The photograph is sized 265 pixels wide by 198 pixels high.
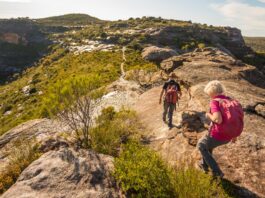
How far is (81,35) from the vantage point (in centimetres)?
8844

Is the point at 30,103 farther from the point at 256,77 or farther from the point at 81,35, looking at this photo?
the point at 81,35

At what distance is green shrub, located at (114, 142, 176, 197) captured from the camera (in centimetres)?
651

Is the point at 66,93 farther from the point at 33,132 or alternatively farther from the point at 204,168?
the point at 204,168

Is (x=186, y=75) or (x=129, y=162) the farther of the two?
(x=186, y=75)

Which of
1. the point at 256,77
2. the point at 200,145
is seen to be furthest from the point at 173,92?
the point at 256,77

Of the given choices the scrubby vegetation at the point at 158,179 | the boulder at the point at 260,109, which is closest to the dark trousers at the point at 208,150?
the scrubby vegetation at the point at 158,179

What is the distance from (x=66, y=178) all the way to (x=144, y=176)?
1.83 metres

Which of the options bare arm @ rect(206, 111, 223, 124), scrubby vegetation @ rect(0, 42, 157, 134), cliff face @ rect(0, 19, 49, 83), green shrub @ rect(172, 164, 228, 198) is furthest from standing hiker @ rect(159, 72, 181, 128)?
cliff face @ rect(0, 19, 49, 83)

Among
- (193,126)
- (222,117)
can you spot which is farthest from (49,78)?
(222,117)

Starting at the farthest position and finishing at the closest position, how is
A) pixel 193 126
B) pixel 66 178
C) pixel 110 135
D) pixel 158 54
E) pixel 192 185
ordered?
1. pixel 158 54
2. pixel 193 126
3. pixel 110 135
4. pixel 66 178
5. pixel 192 185

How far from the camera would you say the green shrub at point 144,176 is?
6512 mm

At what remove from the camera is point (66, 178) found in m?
6.98

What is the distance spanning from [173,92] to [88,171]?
637 centimetres

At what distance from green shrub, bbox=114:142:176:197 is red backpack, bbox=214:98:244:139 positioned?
5.20 ft
